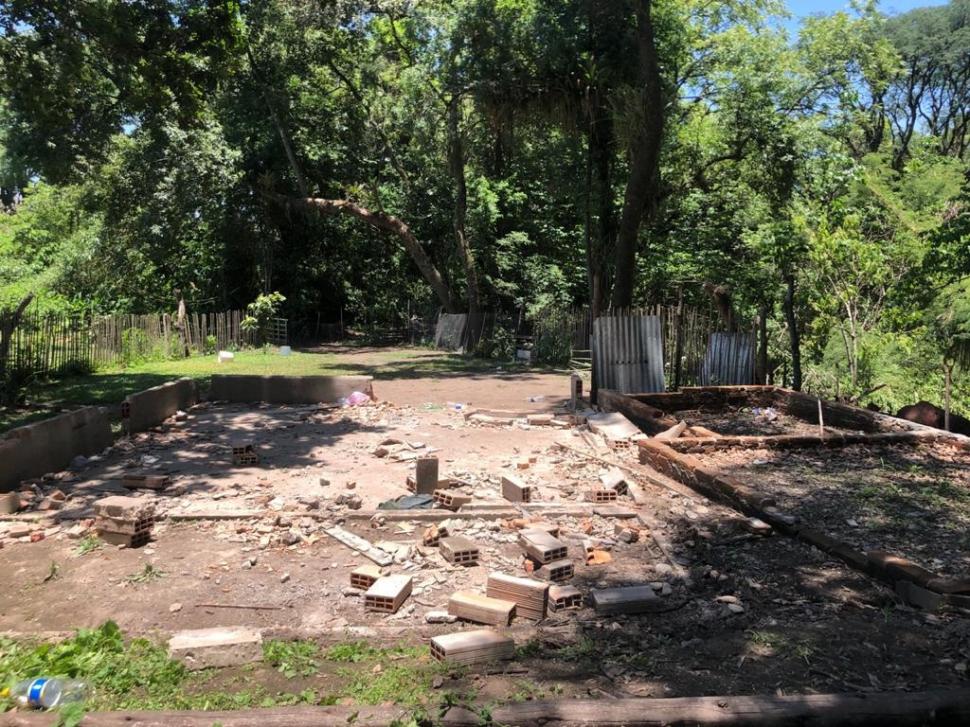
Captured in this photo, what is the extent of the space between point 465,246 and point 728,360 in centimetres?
1322

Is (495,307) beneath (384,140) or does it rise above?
beneath

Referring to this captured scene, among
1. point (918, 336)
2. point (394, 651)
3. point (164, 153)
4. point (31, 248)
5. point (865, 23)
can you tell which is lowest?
point (394, 651)

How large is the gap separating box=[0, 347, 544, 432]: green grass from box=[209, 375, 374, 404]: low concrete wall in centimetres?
114

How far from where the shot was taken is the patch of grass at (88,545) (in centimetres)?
573

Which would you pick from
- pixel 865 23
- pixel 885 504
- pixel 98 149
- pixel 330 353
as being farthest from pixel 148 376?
pixel 865 23

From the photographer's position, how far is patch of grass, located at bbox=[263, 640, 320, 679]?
3.83 metres

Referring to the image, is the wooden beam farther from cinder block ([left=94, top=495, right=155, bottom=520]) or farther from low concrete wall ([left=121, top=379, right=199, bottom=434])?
low concrete wall ([left=121, top=379, right=199, bottom=434])

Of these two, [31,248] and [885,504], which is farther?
[31,248]

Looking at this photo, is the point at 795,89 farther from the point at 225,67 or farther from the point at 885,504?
the point at 885,504

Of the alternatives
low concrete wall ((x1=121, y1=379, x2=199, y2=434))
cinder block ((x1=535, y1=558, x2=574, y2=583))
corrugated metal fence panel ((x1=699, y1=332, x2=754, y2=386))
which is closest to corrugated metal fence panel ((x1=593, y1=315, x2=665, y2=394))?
corrugated metal fence panel ((x1=699, y1=332, x2=754, y2=386))

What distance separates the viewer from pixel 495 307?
2516cm

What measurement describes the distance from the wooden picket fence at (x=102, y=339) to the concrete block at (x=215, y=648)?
8.99 m

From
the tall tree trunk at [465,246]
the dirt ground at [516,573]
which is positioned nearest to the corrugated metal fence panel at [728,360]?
the dirt ground at [516,573]

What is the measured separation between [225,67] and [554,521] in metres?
11.0
